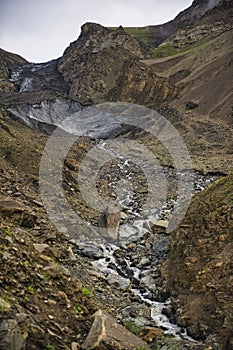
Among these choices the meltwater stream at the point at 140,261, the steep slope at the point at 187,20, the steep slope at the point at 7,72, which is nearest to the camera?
the meltwater stream at the point at 140,261

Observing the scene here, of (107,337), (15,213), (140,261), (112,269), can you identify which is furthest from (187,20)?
(107,337)

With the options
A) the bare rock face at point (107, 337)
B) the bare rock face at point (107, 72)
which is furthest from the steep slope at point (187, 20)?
the bare rock face at point (107, 337)

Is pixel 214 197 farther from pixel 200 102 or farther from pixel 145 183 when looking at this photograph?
pixel 200 102

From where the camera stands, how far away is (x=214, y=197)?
1147 centimetres

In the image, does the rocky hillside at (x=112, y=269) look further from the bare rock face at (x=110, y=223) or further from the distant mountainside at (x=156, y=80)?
the distant mountainside at (x=156, y=80)

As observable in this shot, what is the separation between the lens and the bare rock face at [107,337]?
630cm

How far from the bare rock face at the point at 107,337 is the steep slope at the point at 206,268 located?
1.85m

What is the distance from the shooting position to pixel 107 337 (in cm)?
643

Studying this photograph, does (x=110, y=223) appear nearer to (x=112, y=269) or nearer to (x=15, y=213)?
(x=112, y=269)

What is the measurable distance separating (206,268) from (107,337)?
3.82 meters

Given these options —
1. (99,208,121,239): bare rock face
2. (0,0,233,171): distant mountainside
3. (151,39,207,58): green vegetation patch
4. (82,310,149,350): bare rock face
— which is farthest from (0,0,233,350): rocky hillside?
(151,39,207,58): green vegetation patch

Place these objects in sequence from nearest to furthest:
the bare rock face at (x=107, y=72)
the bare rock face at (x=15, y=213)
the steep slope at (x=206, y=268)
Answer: the steep slope at (x=206, y=268) → the bare rock face at (x=15, y=213) → the bare rock face at (x=107, y=72)

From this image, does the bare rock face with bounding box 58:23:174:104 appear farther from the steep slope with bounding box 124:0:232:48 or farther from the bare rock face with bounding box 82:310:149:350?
the bare rock face with bounding box 82:310:149:350

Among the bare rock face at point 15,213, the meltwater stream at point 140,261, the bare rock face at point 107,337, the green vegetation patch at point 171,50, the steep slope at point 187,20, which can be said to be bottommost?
the meltwater stream at point 140,261
